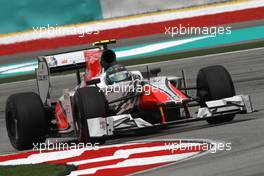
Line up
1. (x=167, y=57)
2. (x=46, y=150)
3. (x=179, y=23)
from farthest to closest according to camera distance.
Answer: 1. (x=179, y=23)
2. (x=167, y=57)
3. (x=46, y=150)

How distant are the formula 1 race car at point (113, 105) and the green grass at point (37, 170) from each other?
4.44ft

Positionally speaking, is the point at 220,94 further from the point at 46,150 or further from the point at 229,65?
the point at 229,65

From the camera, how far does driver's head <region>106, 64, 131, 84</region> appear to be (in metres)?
11.6

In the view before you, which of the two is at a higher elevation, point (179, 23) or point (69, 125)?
point (179, 23)

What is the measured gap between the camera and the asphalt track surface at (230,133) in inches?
299

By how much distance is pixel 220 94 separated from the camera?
1130 cm

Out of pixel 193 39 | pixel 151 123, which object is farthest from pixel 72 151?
pixel 193 39

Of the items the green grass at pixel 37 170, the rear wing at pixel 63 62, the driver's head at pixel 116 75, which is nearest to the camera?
the green grass at pixel 37 170

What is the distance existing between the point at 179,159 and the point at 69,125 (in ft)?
11.0
